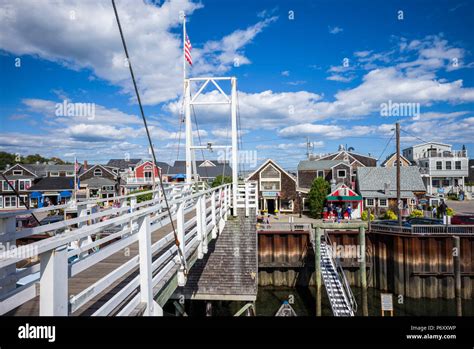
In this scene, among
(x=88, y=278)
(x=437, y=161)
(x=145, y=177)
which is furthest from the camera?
(x=145, y=177)

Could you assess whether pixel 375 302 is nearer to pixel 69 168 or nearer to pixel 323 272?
pixel 323 272

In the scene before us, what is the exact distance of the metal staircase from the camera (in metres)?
11.8

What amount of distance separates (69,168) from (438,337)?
2102 inches

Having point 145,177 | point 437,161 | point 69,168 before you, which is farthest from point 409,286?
point 69,168

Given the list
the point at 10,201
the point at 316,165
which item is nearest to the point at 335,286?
the point at 316,165

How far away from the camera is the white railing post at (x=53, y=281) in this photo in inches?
73.6

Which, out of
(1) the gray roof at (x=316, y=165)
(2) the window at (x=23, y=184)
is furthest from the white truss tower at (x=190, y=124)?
(2) the window at (x=23, y=184)

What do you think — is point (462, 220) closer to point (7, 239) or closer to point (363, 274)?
point (363, 274)

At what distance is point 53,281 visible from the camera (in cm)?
188

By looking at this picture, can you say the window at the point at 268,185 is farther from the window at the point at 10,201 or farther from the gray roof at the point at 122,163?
the gray roof at the point at 122,163

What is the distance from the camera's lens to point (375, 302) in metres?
15.4

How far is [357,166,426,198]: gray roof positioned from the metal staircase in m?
13.7

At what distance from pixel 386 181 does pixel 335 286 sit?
1916cm

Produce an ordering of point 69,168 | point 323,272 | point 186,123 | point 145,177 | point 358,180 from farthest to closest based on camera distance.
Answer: point 69,168
point 145,177
point 358,180
point 323,272
point 186,123
